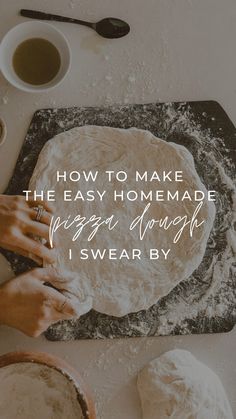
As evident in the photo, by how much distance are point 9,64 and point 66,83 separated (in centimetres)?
12

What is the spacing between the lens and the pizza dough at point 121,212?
1.09 metres

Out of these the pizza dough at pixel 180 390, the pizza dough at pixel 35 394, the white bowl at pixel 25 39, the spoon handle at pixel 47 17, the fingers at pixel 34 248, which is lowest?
Answer: the pizza dough at pixel 35 394

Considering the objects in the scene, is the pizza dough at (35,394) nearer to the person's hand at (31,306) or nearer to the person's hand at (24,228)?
the person's hand at (31,306)

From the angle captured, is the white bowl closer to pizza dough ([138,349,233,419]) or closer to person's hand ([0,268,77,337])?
person's hand ([0,268,77,337])

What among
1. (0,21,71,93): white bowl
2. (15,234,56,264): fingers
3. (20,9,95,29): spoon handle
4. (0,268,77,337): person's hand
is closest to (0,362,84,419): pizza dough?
(0,268,77,337): person's hand

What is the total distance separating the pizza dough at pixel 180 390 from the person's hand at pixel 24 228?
0.96 ft

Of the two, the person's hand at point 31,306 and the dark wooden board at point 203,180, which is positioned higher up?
the dark wooden board at point 203,180

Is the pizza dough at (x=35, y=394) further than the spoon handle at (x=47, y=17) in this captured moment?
No

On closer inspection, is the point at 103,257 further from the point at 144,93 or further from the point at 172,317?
the point at 144,93

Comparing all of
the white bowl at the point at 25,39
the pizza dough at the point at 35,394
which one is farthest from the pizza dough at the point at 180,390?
the white bowl at the point at 25,39

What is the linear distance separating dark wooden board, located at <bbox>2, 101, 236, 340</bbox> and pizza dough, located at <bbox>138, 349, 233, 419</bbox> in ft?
0.20

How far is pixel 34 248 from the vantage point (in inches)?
41.7

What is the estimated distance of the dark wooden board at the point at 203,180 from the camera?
110 centimetres

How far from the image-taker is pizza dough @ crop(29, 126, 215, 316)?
109 centimetres
